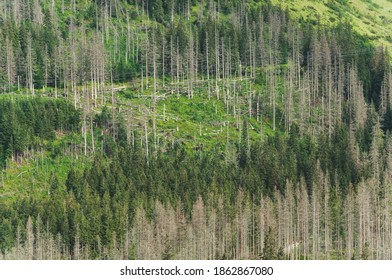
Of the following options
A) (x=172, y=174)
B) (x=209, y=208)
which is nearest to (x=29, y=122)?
(x=172, y=174)

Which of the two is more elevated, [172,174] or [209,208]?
[172,174]

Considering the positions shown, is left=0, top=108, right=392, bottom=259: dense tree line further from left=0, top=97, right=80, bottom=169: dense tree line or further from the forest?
left=0, top=97, right=80, bottom=169: dense tree line

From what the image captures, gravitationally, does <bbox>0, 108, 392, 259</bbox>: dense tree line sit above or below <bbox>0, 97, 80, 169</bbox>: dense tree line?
below

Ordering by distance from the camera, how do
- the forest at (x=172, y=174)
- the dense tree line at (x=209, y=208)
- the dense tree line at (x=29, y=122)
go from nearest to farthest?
the dense tree line at (x=209, y=208) < the forest at (x=172, y=174) < the dense tree line at (x=29, y=122)

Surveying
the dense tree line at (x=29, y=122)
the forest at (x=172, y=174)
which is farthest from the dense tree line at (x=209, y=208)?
the dense tree line at (x=29, y=122)

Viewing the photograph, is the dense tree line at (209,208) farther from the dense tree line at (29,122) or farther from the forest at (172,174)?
the dense tree line at (29,122)

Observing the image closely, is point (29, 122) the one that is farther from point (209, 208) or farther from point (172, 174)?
point (209, 208)

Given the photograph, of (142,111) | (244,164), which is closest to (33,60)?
(142,111)

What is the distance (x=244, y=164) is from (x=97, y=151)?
2737 cm

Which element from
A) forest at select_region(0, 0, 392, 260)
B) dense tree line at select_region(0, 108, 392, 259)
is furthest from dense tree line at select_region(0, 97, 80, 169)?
dense tree line at select_region(0, 108, 392, 259)

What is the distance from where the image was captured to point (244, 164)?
168 metres

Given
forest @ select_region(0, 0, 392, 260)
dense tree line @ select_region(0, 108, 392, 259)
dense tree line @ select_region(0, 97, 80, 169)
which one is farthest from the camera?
dense tree line @ select_region(0, 97, 80, 169)

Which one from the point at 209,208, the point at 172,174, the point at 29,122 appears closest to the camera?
the point at 209,208

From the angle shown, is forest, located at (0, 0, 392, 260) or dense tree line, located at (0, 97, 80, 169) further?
dense tree line, located at (0, 97, 80, 169)
